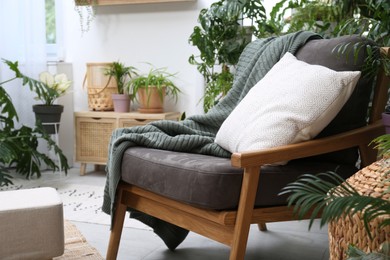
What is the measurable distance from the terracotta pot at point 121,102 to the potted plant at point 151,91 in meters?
0.09

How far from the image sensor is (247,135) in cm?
186

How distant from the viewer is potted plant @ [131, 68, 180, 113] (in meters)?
3.77

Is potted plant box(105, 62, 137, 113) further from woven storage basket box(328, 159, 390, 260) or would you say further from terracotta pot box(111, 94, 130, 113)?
woven storage basket box(328, 159, 390, 260)

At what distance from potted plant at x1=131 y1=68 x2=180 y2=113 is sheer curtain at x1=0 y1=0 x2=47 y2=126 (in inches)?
30.4

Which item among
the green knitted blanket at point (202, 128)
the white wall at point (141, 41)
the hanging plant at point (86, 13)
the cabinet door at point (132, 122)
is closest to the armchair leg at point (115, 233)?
the green knitted blanket at point (202, 128)

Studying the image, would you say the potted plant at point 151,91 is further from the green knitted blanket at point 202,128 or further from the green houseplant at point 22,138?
the green knitted blanket at point 202,128

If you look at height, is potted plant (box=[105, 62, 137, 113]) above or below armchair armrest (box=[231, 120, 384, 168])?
below

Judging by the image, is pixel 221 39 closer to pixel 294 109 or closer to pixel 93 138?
pixel 93 138

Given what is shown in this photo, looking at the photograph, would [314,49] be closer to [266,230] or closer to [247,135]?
[247,135]

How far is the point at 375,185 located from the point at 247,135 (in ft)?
2.01

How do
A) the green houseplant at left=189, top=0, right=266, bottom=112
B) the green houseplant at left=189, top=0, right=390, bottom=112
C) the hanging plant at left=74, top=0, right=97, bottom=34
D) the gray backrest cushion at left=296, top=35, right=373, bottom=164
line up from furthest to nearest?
the hanging plant at left=74, top=0, right=97, bottom=34, the green houseplant at left=189, top=0, right=266, bottom=112, the green houseplant at left=189, top=0, right=390, bottom=112, the gray backrest cushion at left=296, top=35, right=373, bottom=164

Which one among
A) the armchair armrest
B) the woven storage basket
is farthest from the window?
the woven storage basket

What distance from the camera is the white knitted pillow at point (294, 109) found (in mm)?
1771

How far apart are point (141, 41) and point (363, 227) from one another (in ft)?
9.87
